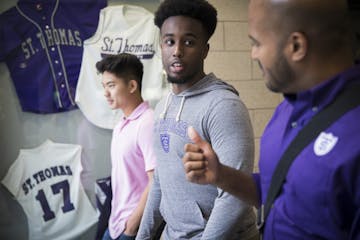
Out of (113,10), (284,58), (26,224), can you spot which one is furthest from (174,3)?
(26,224)

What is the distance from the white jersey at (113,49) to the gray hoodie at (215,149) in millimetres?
921

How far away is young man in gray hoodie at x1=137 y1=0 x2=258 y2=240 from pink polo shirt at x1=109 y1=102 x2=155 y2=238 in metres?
0.27

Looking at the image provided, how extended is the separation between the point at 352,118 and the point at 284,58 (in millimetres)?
183

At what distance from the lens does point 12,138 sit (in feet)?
7.30

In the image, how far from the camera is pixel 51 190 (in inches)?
87.7

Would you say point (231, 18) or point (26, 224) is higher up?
point (231, 18)

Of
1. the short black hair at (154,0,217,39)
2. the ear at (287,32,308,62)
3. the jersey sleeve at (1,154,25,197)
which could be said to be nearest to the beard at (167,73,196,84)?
the short black hair at (154,0,217,39)

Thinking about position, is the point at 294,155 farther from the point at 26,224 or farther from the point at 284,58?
the point at 26,224

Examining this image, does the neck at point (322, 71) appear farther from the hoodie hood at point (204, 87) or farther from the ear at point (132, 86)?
the ear at point (132, 86)

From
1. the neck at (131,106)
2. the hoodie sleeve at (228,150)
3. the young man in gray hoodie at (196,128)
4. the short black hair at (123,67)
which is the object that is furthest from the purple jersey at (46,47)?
the hoodie sleeve at (228,150)

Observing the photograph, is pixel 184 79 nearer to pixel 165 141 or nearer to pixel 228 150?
pixel 165 141

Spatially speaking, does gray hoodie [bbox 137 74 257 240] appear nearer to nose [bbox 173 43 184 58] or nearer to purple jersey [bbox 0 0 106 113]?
nose [bbox 173 43 184 58]

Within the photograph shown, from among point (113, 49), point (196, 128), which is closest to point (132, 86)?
point (113, 49)

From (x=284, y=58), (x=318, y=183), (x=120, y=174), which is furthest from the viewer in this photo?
(x=120, y=174)
